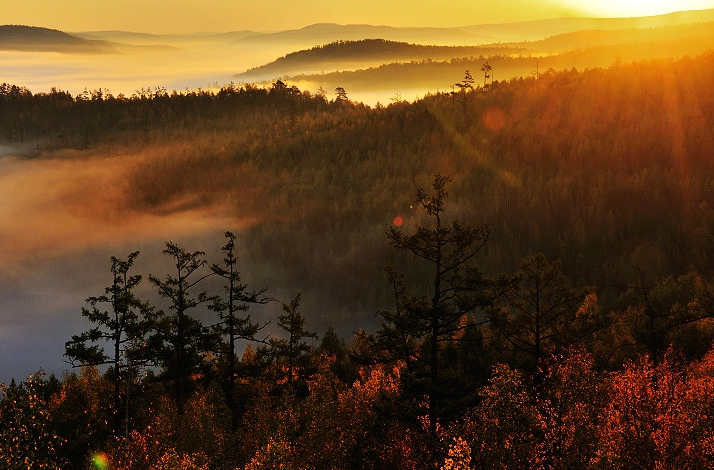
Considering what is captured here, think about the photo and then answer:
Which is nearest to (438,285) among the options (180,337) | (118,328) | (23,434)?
(23,434)

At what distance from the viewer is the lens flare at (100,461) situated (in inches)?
1756

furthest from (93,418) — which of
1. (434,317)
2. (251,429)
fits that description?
(434,317)

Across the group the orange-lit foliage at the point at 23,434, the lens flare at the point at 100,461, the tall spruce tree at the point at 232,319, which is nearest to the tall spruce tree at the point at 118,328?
the lens flare at the point at 100,461

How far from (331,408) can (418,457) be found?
9.79 metres

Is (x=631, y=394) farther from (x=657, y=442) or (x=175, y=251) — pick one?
(x=175, y=251)

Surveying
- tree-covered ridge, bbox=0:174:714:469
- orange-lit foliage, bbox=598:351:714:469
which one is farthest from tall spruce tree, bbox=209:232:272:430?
orange-lit foliage, bbox=598:351:714:469

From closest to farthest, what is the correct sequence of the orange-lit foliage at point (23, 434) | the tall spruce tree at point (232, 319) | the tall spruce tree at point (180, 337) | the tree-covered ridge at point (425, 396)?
1. the tree-covered ridge at point (425, 396)
2. the orange-lit foliage at point (23, 434)
3. the tall spruce tree at point (180, 337)
4. the tall spruce tree at point (232, 319)

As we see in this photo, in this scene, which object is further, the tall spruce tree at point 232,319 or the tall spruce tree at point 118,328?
the tall spruce tree at point 232,319

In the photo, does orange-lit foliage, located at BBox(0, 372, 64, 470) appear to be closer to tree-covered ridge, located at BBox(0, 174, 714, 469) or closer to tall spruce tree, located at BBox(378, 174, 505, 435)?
tree-covered ridge, located at BBox(0, 174, 714, 469)

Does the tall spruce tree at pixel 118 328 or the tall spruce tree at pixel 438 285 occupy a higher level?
the tall spruce tree at pixel 438 285

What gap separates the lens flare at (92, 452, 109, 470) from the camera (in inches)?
1756

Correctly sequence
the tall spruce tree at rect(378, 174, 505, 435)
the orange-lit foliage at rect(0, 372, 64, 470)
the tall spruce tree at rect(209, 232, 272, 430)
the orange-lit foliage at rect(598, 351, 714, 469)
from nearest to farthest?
the orange-lit foliage at rect(598, 351, 714, 469) < the tall spruce tree at rect(378, 174, 505, 435) < the orange-lit foliage at rect(0, 372, 64, 470) < the tall spruce tree at rect(209, 232, 272, 430)

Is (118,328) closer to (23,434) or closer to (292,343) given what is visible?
(23,434)

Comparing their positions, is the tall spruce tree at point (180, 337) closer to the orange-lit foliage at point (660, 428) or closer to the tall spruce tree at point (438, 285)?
the tall spruce tree at point (438, 285)
